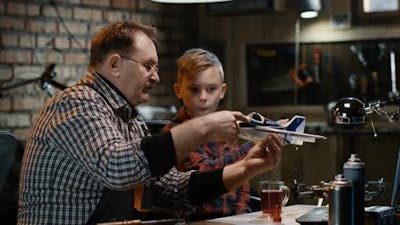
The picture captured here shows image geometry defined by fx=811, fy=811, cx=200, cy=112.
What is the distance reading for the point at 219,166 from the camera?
2820mm

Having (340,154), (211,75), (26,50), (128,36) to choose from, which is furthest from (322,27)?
(128,36)

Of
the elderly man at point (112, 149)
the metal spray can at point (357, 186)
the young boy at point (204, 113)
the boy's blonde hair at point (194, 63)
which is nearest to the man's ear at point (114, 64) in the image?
the elderly man at point (112, 149)

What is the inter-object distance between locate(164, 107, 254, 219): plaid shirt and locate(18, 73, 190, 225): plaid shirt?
1.50 ft

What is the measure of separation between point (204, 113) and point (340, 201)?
3.74ft

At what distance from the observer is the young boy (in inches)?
110

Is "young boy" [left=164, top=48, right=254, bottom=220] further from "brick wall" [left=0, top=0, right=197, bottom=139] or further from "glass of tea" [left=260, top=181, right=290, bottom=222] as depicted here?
"brick wall" [left=0, top=0, right=197, bottom=139]

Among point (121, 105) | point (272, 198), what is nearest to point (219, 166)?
point (272, 198)

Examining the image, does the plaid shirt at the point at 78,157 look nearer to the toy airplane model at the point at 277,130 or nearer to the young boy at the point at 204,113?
the toy airplane model at the point at 277,130

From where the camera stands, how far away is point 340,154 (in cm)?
507

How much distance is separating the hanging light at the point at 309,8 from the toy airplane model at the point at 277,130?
3.29m

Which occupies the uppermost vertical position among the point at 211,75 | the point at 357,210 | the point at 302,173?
the point at 211,75

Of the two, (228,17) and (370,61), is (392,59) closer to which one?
(370,61)

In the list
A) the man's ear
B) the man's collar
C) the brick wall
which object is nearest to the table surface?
the man's collar

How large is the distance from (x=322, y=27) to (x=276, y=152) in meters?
3.12
